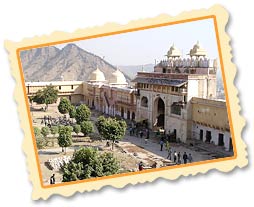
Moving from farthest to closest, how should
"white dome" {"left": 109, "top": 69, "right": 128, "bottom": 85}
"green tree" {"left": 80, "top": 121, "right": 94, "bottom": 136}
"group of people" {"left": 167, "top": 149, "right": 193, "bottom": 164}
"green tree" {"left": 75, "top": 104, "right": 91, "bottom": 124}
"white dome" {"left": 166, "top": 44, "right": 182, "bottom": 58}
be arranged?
1. "white dome" {"left": 109, "top": 69, "right": 128, "bottom": 85}
2. "white dome" {"left": 166, "top": 44, "right": 182, "bottom": 58}
3. "green tree" {"left": 75, "top": 104, "right": 91, "bottom": 124}
4. "green tree" {"left": 80, "top": 121, "right": 94, "bottom": 136}
5. "group of people" {"left": 167, "top": 149, "right": 193, "bottom": 164}

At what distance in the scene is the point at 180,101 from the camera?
1117 centimetres

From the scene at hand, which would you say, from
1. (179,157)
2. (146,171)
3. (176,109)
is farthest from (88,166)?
Result: (176,109)

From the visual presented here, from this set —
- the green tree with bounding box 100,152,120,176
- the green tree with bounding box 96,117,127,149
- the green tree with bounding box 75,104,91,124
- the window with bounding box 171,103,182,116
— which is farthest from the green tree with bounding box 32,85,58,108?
the green tree with bounding box 100,152,120,176

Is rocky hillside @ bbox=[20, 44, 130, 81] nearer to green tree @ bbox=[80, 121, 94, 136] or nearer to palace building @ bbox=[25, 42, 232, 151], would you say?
palace building @ bbox=[25, 42, 232, 151]

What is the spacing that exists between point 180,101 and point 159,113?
191 cm

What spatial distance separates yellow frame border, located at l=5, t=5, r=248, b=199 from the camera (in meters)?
3.88

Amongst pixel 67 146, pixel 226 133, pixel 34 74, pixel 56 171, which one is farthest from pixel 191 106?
pixel 34 74

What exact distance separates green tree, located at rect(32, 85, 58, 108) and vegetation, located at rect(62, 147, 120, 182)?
10.7 m

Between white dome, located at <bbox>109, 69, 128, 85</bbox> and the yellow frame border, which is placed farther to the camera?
white dome, located at <bbox>109, 69, 128, 85</bbox>

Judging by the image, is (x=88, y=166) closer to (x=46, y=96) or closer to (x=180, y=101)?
(x=180, y=101)

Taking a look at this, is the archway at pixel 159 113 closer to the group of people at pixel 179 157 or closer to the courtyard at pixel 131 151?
the courtyard at pixel 131 151

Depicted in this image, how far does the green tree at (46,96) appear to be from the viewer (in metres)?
16.7

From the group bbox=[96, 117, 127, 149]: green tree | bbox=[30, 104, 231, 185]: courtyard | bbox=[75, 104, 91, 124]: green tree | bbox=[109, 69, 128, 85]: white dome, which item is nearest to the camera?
bbox=[30, 104, 231, 185]: courtyard

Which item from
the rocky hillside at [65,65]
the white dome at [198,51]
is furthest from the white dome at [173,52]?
the rocky hillside at [65,65]
